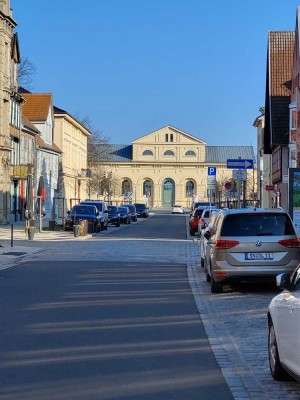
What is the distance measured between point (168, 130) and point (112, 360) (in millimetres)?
127011

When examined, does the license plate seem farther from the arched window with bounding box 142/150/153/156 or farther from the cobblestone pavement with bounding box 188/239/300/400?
the arched window with bounding box 142/150/153/156

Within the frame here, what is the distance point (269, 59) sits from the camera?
A: 194 feet

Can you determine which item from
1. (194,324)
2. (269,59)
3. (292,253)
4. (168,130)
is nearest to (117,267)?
(292,253)

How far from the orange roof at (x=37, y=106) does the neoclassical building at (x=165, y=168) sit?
2426 inches

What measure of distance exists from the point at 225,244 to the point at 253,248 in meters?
0.55

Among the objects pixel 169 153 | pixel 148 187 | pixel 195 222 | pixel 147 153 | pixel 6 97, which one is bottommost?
pixel 195 222

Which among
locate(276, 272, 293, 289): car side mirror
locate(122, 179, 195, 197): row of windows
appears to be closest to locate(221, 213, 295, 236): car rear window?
locate(276, 272, 293, 289): car side mirror

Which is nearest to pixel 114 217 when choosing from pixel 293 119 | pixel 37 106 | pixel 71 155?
pixel 37 106

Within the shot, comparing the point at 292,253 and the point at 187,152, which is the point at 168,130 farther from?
the point at 292,253

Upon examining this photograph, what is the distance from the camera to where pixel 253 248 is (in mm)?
15820

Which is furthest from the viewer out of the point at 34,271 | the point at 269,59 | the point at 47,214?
the point at 47,214

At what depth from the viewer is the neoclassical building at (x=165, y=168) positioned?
442ft

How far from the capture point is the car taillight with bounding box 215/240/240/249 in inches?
625

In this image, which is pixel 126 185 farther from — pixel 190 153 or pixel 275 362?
pixel 275 362
